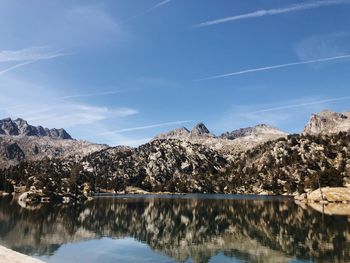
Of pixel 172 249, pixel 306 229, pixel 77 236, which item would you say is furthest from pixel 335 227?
pixel 77 236

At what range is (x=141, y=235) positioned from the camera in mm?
92750

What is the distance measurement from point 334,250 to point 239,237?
942 inches

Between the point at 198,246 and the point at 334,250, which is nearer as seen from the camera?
the point at 334,250

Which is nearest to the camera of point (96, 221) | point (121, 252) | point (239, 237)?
point (121, 252)

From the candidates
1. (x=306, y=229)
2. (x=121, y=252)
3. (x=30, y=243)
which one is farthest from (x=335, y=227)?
(x=30, y=243)

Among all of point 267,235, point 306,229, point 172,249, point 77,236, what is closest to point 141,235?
point 77,236

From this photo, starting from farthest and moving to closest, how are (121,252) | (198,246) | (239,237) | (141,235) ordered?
(141,235)
(239,237)
(198,246)
(121,252)

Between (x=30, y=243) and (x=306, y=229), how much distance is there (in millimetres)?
66285

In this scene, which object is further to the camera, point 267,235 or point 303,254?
point 267,235

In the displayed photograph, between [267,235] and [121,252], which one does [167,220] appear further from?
[121,252]

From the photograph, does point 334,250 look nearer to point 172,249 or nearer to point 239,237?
point 239,237

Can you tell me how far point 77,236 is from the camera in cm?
8862

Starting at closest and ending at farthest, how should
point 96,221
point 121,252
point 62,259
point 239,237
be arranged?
point 62,259 → point 121,252 → point 239,237 → point 96,221

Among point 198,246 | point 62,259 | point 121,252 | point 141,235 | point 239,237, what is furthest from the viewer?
point 141,235
